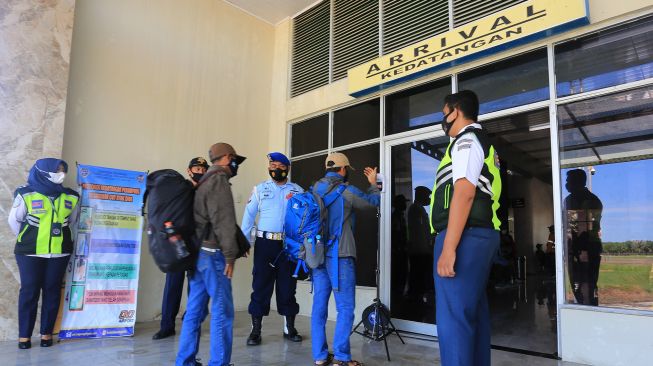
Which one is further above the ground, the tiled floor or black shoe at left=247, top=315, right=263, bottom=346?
black shoe at left=247, top=315, right=263, bottom=346

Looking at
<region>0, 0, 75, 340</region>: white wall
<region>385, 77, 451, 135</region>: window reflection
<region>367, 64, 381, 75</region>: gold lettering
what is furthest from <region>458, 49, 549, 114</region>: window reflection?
<region>0, 0, 75, 340</region>: white wall

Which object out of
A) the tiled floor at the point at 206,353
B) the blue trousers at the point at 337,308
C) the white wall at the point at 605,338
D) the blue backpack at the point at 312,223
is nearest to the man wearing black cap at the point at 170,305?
the tiled floor at the point at 206,353

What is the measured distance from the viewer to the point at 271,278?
14.2 feet

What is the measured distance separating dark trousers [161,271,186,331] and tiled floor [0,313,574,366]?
0.60ft

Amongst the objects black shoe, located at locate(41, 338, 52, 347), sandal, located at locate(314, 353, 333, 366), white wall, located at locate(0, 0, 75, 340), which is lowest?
black shoe, located at locate(41, 338, 52, 347)

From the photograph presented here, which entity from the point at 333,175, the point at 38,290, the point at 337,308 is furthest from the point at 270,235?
the point at 38,290

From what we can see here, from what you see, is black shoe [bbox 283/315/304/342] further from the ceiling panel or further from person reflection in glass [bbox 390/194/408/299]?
the ceiling panel

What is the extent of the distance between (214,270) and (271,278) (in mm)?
1447

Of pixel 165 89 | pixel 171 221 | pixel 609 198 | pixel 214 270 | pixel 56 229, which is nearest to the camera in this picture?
pixel 171 221

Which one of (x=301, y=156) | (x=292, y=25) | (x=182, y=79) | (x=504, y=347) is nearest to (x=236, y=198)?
(x=301, y=156)

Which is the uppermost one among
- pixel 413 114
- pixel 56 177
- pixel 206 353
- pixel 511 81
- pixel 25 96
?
pixel 511 81

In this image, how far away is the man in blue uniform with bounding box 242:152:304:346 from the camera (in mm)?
4273

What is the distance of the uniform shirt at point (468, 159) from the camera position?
2.10 m

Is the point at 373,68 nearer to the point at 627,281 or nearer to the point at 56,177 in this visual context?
the point at 627,281
